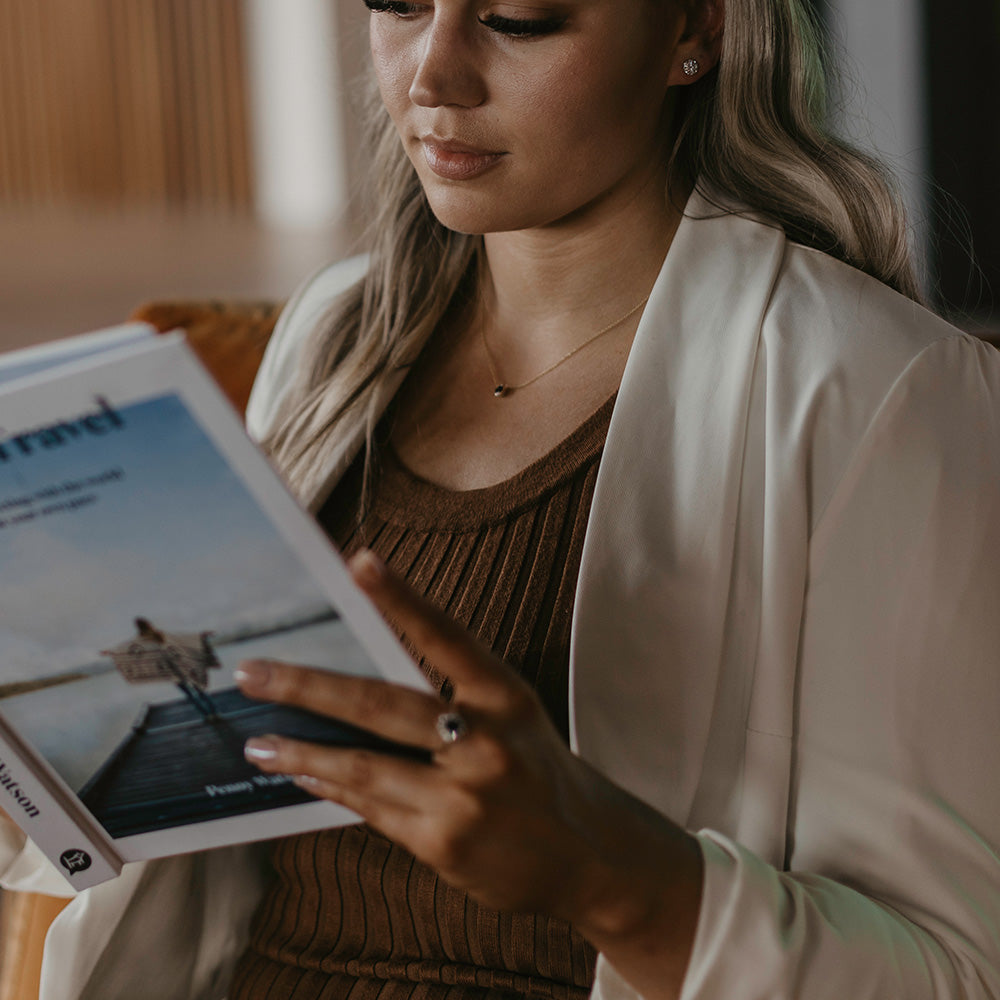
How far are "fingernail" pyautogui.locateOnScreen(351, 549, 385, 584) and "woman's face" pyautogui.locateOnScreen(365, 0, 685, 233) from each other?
0.44 meters

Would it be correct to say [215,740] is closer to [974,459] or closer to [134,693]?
[134,693]

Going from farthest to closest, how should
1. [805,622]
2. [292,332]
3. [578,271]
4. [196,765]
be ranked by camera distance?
1. [292,332]
2. [578,271]
3. [805,622]
4. [196,765]

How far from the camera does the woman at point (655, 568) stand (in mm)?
624

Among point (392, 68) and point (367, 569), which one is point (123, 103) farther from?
point (367, 569)

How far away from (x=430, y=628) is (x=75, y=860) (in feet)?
1.08

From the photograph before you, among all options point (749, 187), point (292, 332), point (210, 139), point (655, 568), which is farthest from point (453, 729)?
point (210, 139)

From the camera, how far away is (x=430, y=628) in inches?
22.1

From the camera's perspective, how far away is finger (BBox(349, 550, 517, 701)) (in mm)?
562

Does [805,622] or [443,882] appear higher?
[805,622]

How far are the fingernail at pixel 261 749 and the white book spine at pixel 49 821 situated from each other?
7.6 inches

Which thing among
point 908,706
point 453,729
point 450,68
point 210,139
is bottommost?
point 210,139

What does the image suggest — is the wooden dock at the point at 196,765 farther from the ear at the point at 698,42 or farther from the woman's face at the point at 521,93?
the ear at the point at 698,42

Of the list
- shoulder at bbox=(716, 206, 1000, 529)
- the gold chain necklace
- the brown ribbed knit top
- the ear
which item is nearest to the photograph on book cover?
the brown ribbed knit top

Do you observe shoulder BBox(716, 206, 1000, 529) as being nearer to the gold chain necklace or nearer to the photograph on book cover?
the gold chain necklace
